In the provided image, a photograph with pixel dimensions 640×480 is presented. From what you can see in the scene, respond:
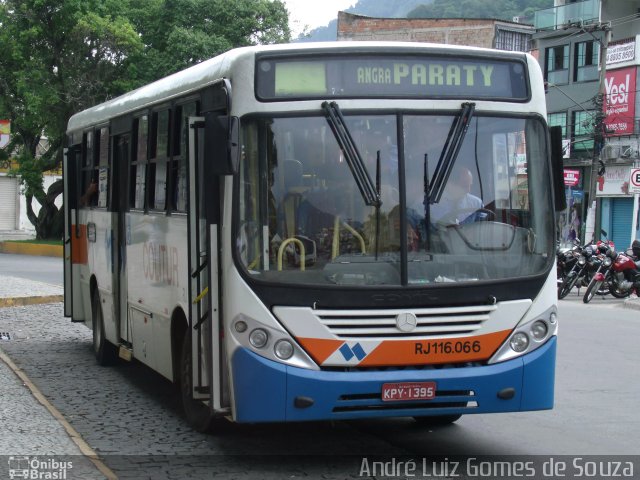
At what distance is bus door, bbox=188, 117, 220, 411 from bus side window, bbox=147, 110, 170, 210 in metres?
1.29

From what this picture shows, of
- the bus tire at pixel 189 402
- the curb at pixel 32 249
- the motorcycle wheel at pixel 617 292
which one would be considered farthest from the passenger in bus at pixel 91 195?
the curb at pixel 32 249

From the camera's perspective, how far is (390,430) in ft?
27.1

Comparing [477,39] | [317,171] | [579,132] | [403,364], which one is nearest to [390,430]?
[403,364]

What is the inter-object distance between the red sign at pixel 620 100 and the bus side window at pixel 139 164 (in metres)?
31.8

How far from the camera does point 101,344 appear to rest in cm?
1167

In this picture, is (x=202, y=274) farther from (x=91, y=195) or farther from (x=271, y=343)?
(x=91, y=195)

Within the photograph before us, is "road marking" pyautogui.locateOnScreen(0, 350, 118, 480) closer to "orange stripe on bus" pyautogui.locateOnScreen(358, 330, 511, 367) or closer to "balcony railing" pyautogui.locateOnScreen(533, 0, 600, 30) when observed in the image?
"orange stripe on bus" pyautogui.locateOnScreen(358, 330, 511, 367)

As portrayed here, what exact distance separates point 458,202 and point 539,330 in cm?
104

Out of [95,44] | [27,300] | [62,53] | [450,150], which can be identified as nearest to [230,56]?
[450,150]

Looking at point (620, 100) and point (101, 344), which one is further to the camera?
point (620, 100)

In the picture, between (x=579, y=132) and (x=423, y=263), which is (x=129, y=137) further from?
(x=579, y=132)

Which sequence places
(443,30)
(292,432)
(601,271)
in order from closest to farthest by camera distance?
1. (292,432)
2. (601,271)
3. (443,30)

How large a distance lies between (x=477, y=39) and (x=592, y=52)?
59.0ft

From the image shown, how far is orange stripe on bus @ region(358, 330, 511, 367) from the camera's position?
21.6ft
